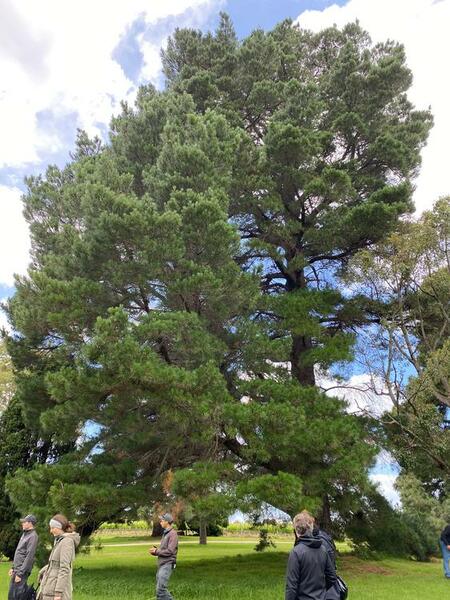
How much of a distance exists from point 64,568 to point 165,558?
8.72 feet

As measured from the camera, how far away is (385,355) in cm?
1469

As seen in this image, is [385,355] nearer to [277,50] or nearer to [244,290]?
[244,290]

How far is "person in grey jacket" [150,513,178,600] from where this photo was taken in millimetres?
7422

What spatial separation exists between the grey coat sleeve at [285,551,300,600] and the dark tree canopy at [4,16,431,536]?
5.57 meters

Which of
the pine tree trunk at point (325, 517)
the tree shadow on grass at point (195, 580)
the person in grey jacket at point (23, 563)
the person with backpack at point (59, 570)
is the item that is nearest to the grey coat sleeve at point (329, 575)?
Result: the person with backpack at point (59, 570)

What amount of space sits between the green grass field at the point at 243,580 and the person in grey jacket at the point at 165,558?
2.31m

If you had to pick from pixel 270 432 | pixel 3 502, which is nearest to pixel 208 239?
pixel 270 432

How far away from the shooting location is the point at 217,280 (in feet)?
36.6

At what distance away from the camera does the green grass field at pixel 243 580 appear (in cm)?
966

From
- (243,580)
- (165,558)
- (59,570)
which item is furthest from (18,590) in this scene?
(243,580)

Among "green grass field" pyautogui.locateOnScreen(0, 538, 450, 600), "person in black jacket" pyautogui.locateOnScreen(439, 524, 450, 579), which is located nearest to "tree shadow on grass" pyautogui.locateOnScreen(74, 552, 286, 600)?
"green grass field" pyautogui.locateOnScreen(0, 538, 450, 600)

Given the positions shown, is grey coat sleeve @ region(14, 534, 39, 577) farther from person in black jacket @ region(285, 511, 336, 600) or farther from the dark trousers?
person in black jacket @ region(285, 511, 336, 600)

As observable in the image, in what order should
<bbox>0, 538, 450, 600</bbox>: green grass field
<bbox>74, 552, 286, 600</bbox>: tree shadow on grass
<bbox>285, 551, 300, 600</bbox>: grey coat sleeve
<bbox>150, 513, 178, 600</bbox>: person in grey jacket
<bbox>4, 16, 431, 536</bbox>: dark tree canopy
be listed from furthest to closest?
1. <bbox>4, 16, 431, 536</bbox>: dark tree canopy
2. <bbox>74, 552, 286, 600</bbox>: tree shadow on grass
3. <bbox>0, 538, 450, 600</bbox>: green grass field
4. <bbox>150, 513, 178, 600</bbox>: person in grey jacket
5. <bbox>285, 551, 300, 600</bbox>: grey coat sleeve

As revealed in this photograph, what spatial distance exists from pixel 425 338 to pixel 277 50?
10.2 m
